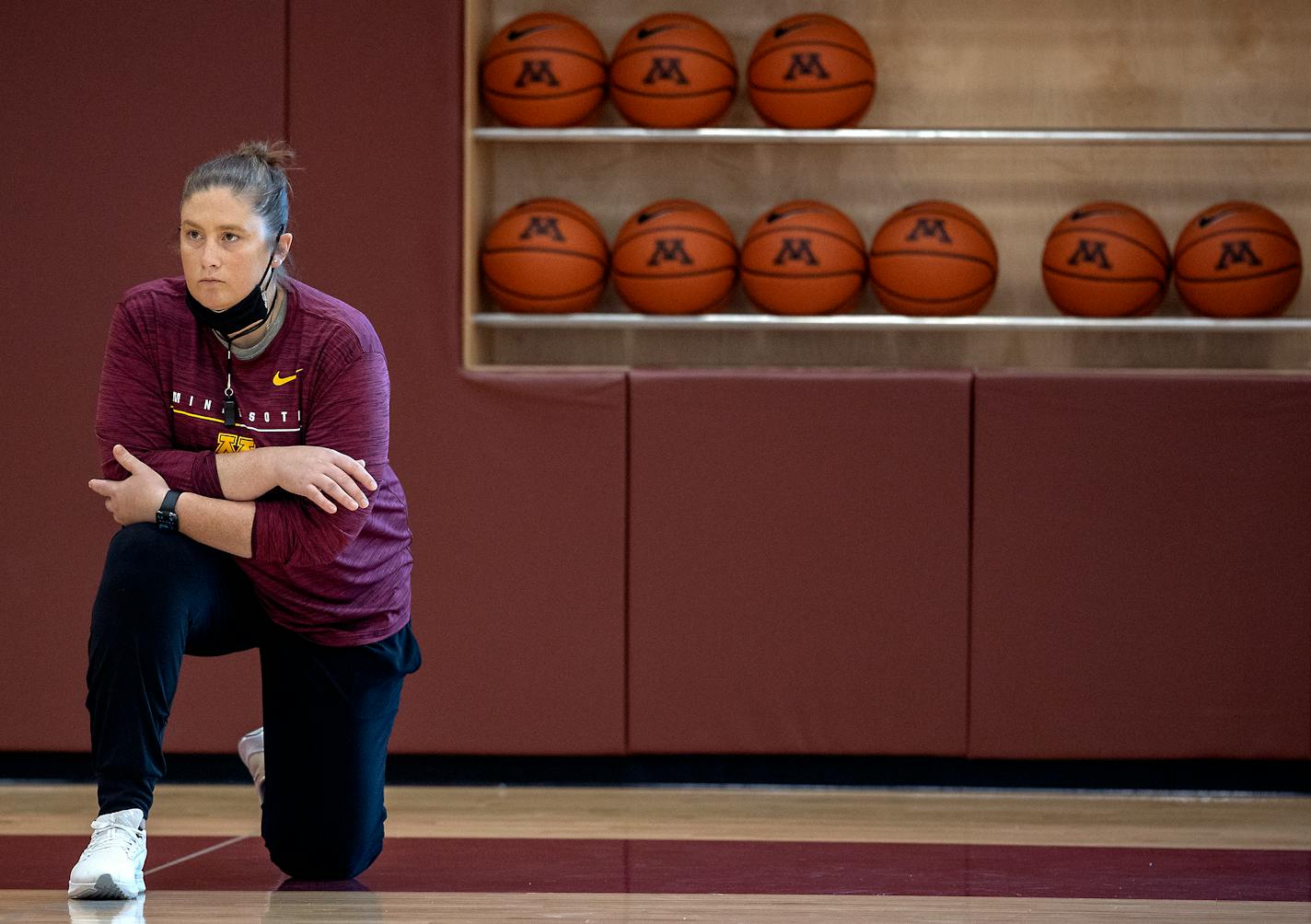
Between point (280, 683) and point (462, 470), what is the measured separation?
1.07 meters

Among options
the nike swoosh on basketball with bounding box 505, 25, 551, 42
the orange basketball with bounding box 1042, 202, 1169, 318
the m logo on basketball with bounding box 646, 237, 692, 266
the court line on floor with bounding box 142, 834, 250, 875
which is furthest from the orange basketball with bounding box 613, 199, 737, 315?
the court line on floor with bounding box 142, 834, 250, 875

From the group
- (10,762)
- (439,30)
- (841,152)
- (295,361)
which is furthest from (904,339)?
(10,762)

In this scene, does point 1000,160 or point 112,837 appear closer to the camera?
point 112,837

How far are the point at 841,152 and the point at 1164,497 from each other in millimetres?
1181

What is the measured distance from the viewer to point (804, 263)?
330cm

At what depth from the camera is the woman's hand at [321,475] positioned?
2.05 metres

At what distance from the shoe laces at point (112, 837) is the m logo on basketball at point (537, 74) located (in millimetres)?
1949

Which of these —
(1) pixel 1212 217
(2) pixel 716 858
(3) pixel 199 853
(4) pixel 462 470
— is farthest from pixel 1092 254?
(3) pixel 199 853

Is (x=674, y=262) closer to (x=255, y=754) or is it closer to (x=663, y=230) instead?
(x=663, y=230)

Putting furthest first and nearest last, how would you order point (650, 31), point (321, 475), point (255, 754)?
point (650, 31)
point (255, 754)
point (321, 475)

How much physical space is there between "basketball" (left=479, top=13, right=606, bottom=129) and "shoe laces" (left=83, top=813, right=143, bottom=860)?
1930mm

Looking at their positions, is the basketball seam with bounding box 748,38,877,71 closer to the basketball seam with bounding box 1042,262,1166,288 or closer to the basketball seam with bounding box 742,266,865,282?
the basketball seam with bounding box 742,266,865,282

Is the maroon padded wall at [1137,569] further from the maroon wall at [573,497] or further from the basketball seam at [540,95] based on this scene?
the basketball seam at [540,95]

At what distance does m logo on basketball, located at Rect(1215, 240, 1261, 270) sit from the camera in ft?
10.7
